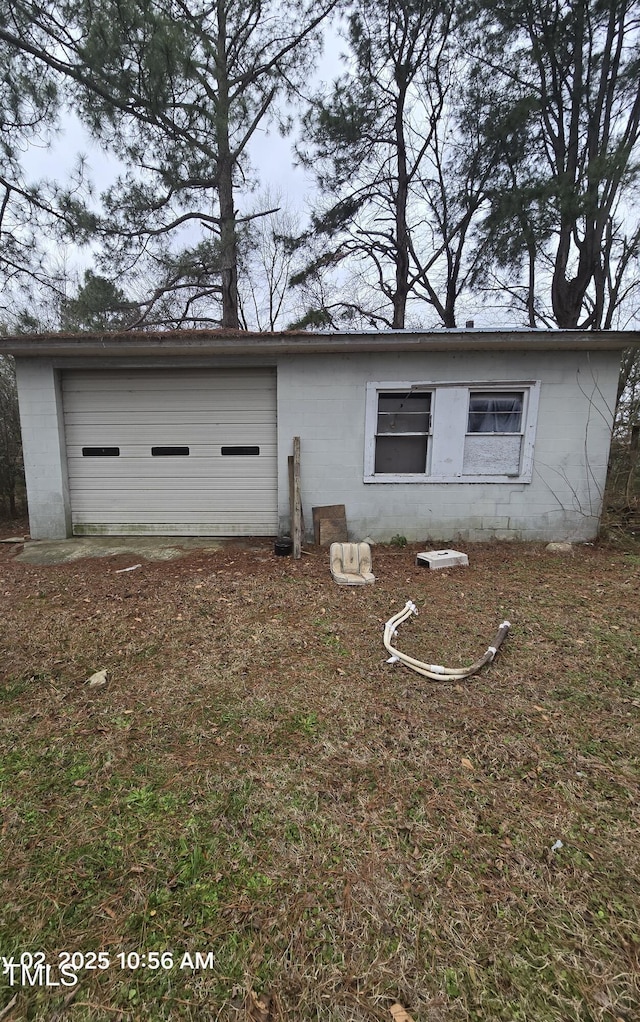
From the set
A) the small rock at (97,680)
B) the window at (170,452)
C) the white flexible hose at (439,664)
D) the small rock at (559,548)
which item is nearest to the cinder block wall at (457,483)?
the small rock at (559,548)

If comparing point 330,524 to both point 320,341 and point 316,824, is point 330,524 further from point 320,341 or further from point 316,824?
point 316,824

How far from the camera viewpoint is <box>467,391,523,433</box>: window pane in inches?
224

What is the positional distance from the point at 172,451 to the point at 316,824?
5.43m

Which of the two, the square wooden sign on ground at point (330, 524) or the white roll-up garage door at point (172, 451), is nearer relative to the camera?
the square wooden sign on ground at point (330, 524)

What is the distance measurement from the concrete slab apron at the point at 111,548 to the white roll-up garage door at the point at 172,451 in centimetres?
26

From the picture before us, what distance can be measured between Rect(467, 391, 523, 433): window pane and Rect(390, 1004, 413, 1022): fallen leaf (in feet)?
18.2

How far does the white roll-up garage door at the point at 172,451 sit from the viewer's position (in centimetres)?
600

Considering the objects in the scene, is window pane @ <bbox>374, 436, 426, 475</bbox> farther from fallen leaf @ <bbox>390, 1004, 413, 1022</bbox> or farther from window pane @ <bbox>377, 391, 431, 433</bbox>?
fallen leaf @ <bbox>390, 1004, 413, 1022</bbox>

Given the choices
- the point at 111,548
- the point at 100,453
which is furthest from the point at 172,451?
the point at 111,548

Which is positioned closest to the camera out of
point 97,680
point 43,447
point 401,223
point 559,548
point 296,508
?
point 97,680

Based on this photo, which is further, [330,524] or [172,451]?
[172,451]

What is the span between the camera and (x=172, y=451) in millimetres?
6188

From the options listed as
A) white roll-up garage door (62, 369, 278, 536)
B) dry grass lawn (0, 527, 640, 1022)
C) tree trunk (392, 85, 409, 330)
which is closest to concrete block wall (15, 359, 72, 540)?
white roll-up garage door (62, 369, 278, 536)

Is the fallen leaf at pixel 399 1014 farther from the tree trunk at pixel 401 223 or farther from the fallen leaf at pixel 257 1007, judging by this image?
the tree trunk at pixel 401 223
